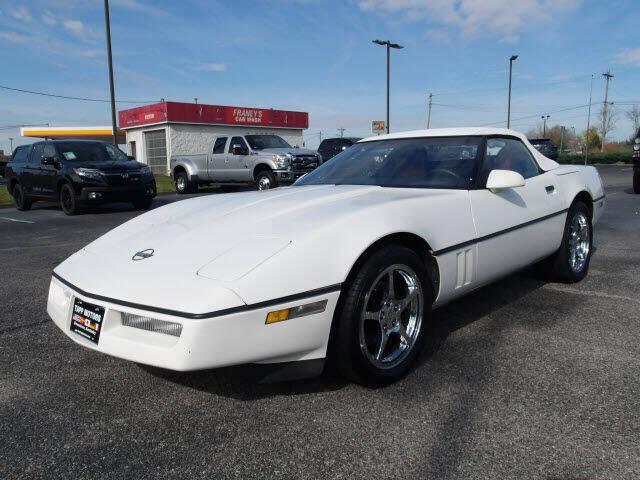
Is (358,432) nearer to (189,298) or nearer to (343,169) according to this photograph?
(189,298)

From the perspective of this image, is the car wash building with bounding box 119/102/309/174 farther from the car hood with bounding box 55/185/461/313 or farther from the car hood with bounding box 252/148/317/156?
the car hood with bounding box 55/185/461/313

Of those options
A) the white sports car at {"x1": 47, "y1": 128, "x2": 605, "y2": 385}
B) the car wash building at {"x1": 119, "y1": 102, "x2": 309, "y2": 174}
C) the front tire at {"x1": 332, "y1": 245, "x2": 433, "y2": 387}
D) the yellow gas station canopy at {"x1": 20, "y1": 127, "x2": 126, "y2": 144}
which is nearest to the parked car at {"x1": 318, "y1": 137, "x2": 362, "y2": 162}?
the car wash building at {"x1": 119, "y1": 102, "x2": 309, "y2": 174}

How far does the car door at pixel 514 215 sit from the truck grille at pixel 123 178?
8.63 m

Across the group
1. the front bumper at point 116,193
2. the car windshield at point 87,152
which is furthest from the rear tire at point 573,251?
the car windshield at point 87,152

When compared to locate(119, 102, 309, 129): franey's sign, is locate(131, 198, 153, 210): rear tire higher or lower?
lower

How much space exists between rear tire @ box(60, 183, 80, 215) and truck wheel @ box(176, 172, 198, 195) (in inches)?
223

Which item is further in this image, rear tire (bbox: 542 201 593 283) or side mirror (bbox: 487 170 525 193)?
rear tire (bbox: 542 201 593 283)

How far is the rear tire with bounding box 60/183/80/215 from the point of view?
10.6 meters

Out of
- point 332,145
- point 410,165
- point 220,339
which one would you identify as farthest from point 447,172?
point 332,145

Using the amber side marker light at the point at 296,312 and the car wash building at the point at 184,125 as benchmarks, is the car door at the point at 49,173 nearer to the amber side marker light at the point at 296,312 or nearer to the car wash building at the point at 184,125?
the amber side marker light at the point at 296,312

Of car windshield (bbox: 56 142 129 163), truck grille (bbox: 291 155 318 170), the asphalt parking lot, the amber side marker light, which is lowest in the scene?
the asphalt parking lot

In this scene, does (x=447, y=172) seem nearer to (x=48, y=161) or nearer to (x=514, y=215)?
(x=514, y=215)

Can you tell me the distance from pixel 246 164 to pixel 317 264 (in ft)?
42.3

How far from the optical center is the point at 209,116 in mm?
35156
